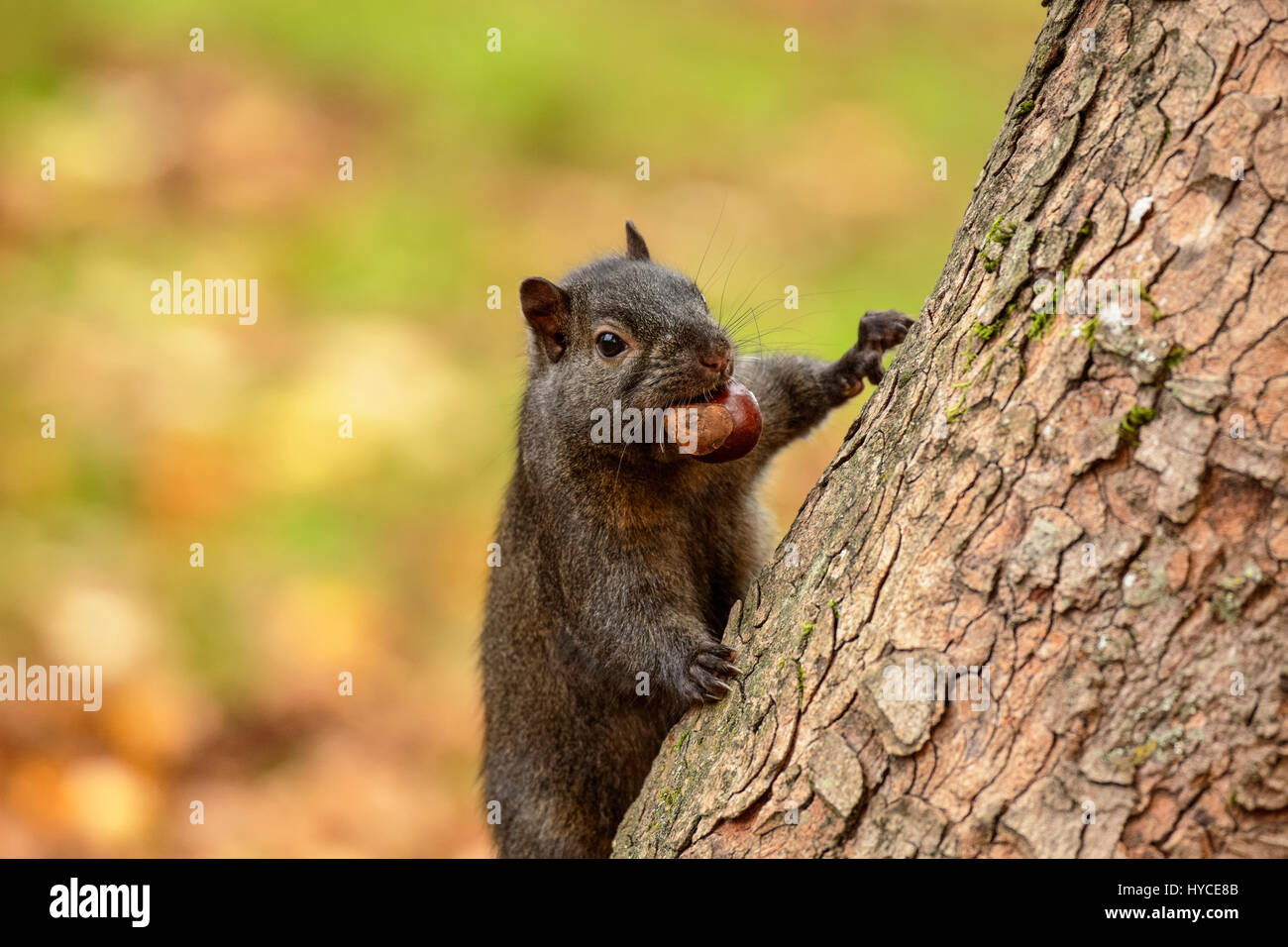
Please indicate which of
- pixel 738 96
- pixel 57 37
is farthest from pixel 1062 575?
pixel 57 37

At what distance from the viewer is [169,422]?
1081cm

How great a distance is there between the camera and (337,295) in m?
12.1

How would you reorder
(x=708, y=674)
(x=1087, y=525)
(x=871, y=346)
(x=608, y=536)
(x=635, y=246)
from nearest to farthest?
(x=1087, y=525) → (x=708, y=674) → (x=608, y=536) → (x=871, y=346) → (x=635, y=246)

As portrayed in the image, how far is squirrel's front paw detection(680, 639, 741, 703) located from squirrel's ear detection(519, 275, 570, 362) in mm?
1893

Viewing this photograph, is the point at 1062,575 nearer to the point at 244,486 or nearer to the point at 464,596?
the point at 464,596

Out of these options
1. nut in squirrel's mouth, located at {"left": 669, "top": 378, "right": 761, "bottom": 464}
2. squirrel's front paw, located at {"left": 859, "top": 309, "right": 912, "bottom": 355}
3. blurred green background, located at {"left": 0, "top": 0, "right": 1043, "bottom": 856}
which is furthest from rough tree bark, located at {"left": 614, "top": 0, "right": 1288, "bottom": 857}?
blurred green background, located at {"left": 0, "top": 0, "right": 1043, "bottom": 856}

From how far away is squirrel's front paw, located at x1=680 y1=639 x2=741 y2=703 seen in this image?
4238 mm

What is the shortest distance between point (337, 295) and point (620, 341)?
288 inches

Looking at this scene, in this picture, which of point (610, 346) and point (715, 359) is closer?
point (715, 359)

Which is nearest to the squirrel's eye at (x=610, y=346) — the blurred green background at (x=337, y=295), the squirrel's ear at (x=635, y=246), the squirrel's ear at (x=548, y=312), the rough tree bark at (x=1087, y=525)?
the squirrel's ear at (x=548, y=312)

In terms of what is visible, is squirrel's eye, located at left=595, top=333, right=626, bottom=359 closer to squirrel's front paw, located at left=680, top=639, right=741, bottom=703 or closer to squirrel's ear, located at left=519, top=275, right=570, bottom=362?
squirrel's ear, located at left=519, top=275, right=570, bottom=362

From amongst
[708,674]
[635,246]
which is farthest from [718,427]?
[635,246]

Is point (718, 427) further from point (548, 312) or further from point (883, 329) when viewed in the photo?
point (548, 312)

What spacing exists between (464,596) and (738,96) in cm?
704
